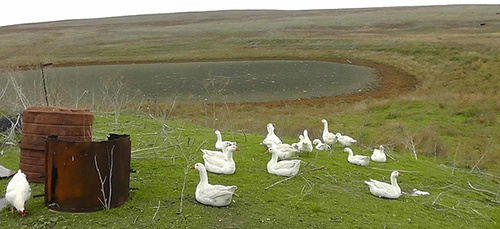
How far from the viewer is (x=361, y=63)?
43.0 m

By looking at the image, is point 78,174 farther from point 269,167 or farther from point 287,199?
point 269,167

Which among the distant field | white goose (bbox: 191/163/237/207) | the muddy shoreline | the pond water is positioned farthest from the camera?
the pond water

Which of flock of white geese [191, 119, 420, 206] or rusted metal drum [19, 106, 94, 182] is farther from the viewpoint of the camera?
rusted metal drum [19, 106, 94, 182]

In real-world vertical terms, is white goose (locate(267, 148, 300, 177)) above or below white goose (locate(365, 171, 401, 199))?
above

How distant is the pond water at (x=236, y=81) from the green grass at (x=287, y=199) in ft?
49.4

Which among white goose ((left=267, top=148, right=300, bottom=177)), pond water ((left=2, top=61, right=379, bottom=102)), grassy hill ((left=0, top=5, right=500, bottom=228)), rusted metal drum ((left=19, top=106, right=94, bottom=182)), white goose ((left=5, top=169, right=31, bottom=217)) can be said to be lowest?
pond water ((left=2, top=61, right=379, bottom=102))

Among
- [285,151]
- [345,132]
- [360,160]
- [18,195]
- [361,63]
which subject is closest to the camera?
[18,195]

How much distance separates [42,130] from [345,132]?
1293 centimetres

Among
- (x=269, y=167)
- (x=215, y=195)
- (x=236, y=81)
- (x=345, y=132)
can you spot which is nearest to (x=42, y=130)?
(x=215, y=195)

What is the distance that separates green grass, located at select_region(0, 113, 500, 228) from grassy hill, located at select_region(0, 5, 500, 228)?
0.03 m

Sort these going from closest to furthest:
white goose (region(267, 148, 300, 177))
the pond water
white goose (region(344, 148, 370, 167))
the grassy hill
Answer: the grassy hill → white goose (region(267, 148, 300, 177)) → white goose (region(344, 148, 370, 167)) → the pond water

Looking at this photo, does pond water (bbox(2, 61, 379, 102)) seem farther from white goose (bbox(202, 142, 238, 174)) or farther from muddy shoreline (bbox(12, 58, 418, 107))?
white goose (bbox(202, 142, 238, 174))

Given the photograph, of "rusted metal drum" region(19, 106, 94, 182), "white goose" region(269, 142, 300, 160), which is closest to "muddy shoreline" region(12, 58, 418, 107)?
"rusted metal drum" region(19, 106, 94, 182)

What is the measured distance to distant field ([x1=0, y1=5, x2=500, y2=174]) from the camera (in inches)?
696
